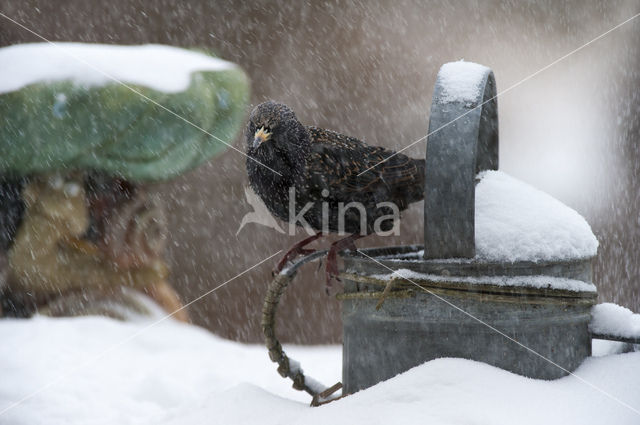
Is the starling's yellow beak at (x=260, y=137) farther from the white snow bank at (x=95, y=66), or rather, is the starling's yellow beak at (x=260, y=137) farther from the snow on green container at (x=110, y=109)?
the white snow bank at (x=95, y=66)

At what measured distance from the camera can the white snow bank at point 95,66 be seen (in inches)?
145

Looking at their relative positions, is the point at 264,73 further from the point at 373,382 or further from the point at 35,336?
the point at 373,382

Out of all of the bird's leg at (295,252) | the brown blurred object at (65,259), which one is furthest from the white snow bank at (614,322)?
the brown blurred object at (65,259)

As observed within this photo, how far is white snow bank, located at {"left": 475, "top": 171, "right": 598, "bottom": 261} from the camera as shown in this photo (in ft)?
5.08

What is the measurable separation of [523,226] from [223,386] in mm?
2201

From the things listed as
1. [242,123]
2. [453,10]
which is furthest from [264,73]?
[453,10]

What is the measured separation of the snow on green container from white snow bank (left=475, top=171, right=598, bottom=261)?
2.43m

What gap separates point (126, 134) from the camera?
3.70 m

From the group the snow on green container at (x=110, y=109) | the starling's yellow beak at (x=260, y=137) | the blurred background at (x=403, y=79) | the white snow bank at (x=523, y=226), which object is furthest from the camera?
the blurred background at (x=403, y=79)

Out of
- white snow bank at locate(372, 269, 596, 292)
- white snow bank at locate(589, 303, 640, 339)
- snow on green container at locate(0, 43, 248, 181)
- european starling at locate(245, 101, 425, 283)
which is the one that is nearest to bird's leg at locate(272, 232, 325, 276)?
european starling at locate(245, 101, 425, 283)

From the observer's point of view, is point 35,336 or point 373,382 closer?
point 373,382

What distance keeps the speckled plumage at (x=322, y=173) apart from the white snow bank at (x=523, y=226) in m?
0.36

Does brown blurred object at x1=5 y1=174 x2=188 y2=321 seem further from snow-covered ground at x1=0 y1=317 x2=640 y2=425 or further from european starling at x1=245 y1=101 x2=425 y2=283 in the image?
european starling at x1=245 y1=101 x2=425 y2=283

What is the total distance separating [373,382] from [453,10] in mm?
3085
